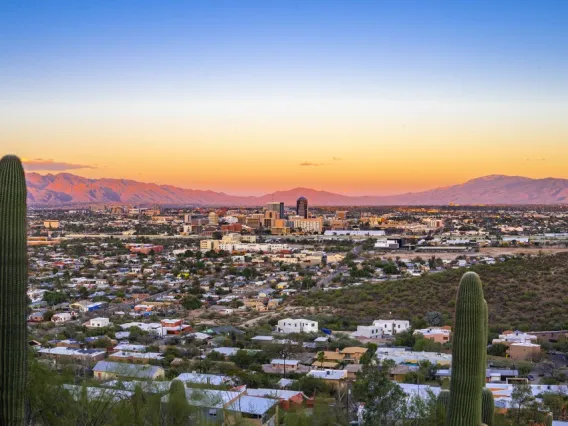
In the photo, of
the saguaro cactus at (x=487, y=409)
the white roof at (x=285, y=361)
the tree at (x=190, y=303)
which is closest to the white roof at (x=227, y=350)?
the white roof at (x=285, y=361)

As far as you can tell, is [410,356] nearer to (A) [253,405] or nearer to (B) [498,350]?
(B) [498,350]

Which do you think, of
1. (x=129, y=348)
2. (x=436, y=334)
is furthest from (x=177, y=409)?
(x=436, y=334)

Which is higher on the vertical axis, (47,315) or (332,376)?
(332,376)

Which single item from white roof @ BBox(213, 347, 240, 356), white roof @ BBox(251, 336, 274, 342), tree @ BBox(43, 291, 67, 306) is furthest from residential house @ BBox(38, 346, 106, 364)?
tree @ BBox(43, 291, 67, 306)

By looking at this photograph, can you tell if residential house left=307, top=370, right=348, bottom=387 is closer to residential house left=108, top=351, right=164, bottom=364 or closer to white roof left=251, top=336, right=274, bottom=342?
residential house left=108, top=351, right=164, bottom=364

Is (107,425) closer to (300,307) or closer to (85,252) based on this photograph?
(300,307)
